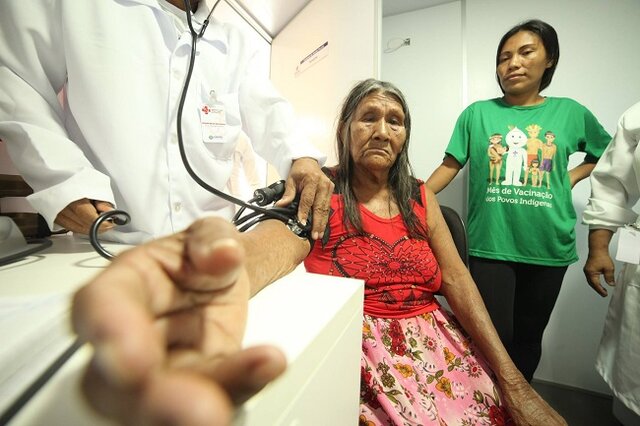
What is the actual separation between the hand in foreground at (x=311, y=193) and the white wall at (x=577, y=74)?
1544mm

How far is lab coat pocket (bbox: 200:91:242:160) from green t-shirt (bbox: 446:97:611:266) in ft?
3.20

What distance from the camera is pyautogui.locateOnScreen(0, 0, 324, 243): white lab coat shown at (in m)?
0.44

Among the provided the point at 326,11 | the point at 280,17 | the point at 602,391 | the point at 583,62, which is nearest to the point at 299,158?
the point at 326,11

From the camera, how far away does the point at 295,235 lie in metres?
0.58

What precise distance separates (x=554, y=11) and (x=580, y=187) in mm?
996

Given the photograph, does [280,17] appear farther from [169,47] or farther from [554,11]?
[554,11]

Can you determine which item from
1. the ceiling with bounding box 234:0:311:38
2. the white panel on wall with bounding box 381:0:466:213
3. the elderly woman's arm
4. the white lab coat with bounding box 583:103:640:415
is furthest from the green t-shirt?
the ceiling with bounding box 234:0:311:38

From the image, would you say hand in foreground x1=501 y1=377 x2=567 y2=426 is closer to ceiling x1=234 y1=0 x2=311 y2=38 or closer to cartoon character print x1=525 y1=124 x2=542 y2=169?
cartoon character print x1=525 y1=124 x2=542 y2=169

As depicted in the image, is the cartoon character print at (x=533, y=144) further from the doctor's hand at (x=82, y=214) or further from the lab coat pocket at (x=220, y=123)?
the doctor's hand at (x=82, y=214)

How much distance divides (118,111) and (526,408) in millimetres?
1095

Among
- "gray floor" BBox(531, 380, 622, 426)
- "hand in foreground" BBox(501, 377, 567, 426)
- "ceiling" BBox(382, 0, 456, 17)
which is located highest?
"ceiling" BBox(382, 0, 456, 17)

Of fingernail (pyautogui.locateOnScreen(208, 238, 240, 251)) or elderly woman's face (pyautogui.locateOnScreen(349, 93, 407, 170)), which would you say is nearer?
fingernail (pyautogui.locateOnScreen(208, 238, 240, 251))

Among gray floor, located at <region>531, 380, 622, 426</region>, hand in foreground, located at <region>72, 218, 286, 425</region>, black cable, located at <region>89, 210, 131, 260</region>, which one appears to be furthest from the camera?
gray floor, located at <region>531, 380, 622, 426</region>

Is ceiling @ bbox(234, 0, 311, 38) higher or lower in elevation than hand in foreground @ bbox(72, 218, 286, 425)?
higher
